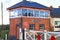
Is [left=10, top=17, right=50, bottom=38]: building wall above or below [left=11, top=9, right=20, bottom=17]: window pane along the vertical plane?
below

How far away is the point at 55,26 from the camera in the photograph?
44000 millimetres

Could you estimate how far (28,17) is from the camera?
126 feet

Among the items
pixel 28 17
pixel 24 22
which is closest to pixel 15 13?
pixel 24 22

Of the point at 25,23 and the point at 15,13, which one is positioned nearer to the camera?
the point at 15,13

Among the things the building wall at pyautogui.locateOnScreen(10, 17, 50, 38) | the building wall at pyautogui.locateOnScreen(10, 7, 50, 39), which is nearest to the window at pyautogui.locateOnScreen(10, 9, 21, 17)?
Answer: the building wall at pyautogui.locateOnScreen(10, 7, 50, 39)

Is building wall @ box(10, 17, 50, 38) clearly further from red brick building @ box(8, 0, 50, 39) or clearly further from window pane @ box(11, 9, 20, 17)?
window pane @ box(11, 9, 20, 17)

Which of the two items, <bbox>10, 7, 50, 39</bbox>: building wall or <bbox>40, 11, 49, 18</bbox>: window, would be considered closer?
<bbox>10, 7, 50, 39</bbox>: building wall

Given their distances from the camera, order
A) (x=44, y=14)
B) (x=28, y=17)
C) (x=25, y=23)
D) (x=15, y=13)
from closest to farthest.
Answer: (x=15, y=13) < (x=25, y=23) < (x=28, y=17) < (x=44, y=14)

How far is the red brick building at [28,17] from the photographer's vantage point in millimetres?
37594

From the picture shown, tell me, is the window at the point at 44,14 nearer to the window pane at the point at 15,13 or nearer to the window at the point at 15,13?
the window at the point at 15,13

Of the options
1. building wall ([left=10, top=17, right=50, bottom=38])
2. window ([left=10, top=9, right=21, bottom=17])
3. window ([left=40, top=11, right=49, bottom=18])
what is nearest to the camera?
window ([left=10, top=9, right=21, bottom=17])

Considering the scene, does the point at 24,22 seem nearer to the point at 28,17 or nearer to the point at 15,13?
the point at 28,17

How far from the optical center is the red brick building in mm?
37594

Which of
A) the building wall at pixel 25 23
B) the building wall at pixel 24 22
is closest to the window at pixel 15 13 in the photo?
the building wall at pixel 25 23
